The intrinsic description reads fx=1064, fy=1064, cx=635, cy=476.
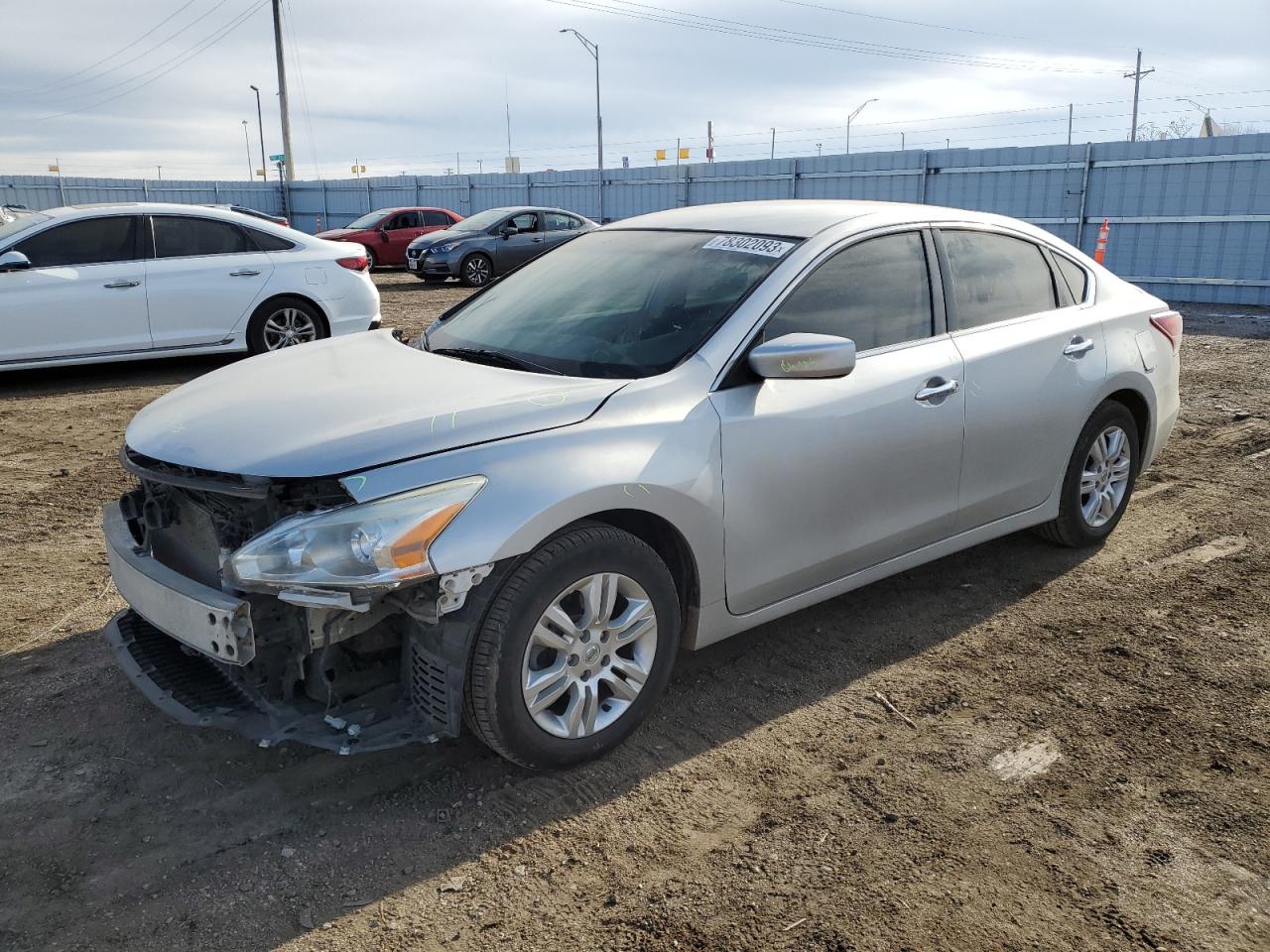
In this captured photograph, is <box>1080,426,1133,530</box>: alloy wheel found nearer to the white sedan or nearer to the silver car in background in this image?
the silver car in background

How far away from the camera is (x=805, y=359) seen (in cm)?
345

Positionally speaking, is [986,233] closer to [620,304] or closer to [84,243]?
[620,304]

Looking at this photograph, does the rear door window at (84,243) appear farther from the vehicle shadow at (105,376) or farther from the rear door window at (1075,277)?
the rear door window at (1075,277)

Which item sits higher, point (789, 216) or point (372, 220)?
point (789, 216)

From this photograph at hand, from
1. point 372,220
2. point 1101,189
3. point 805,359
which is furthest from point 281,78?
point 805,359

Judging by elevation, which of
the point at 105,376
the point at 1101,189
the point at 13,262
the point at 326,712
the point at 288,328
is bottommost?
the point at 105,376

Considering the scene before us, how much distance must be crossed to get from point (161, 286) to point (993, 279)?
733 cm

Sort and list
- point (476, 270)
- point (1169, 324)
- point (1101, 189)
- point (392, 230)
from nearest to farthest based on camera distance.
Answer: point (1169, 324)
point (1101, 189)
point (476, 270)
point (392, 230)

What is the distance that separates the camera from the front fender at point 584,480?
114 inches

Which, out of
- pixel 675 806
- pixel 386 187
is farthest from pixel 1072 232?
pixel 386 187

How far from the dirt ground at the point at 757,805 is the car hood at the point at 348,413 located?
40.1 inches

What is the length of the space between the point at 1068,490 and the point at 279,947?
3.90 metres

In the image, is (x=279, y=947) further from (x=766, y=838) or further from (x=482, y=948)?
(x=766, y=838)

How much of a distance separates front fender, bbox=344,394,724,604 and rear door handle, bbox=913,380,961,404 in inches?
40.3
